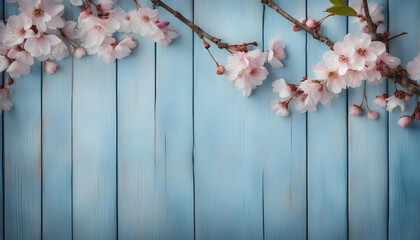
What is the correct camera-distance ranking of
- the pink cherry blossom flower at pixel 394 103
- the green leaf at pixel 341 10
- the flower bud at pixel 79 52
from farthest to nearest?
the flower bud at pixel 79 52
the pink cherry blossom flower at pixel 394 103
the green leaf at pixel 341 10

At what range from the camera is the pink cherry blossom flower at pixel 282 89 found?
2.91ft

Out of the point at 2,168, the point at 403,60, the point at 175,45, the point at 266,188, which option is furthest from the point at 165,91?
the point at 403,60

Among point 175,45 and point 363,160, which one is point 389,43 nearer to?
point 363,160

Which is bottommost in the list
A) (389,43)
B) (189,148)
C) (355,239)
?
(355,239)

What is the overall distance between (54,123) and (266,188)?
0.71 meters

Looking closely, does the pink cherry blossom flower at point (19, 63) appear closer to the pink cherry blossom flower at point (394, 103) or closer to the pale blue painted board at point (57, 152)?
the pale blue painted board at point (57, 152)

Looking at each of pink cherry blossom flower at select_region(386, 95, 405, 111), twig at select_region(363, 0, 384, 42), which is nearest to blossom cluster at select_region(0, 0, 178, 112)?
twig at select_region(363, 0, 384, 42)

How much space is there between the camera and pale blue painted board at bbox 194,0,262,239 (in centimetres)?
97

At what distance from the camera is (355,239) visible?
0.96 meters

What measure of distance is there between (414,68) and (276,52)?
0.38m

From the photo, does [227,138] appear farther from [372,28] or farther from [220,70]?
[372,28]

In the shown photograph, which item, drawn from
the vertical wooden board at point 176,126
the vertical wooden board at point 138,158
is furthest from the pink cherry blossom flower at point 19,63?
the vertical wooden board at point 176,126

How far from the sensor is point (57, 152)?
40.1 inches

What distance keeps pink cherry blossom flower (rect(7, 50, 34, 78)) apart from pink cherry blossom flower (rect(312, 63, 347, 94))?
0.85 m
